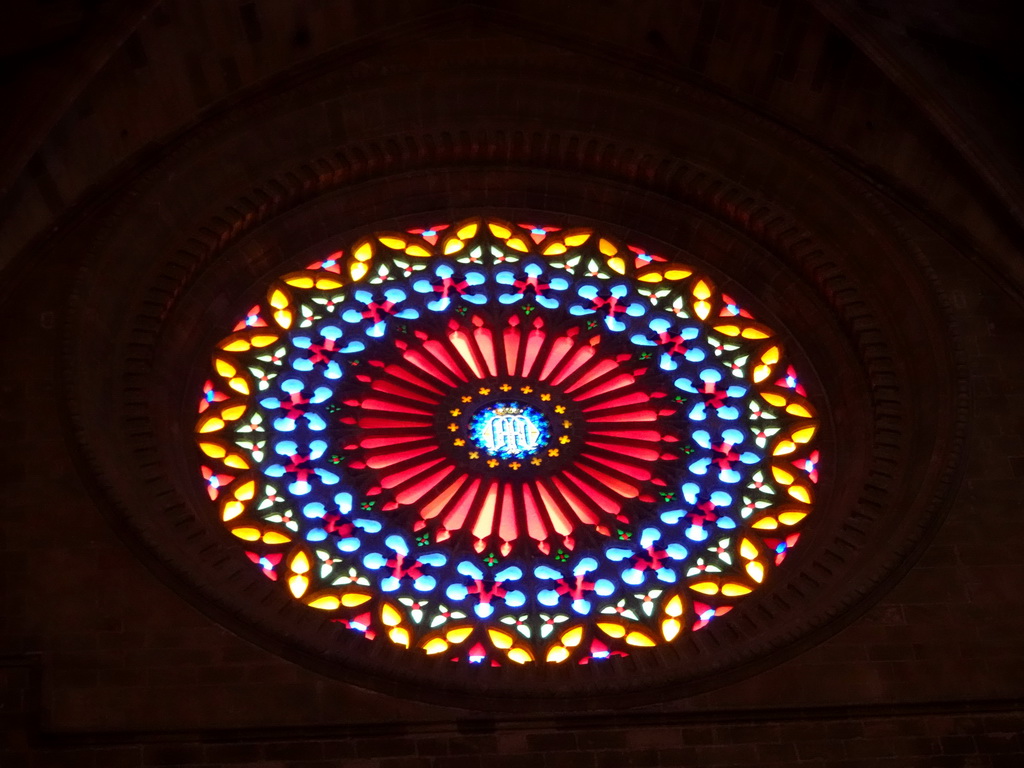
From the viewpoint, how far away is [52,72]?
16.2m

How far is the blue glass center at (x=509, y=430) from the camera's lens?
16391 mm

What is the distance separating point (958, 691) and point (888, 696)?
0.47 m

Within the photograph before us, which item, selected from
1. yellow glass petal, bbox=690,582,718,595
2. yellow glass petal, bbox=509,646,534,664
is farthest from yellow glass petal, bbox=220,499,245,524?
yellow glass petal, bbox=690,582,718,595

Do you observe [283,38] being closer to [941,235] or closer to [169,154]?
[169,154]

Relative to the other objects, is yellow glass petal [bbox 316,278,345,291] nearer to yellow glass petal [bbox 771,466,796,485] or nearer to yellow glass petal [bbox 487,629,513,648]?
yellow glass petal [bbox 487,629,513,648]

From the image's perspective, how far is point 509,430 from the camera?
54.2 ft

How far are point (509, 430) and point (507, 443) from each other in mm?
146

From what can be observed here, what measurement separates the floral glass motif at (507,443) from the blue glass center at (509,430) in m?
0.02

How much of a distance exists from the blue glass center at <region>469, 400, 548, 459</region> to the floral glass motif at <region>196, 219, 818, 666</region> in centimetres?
2

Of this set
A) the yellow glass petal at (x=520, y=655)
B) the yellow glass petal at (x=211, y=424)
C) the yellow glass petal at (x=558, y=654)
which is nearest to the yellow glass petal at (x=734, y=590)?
the yellow glass petal at (x=558, y=654)

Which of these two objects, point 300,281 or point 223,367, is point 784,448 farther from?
point 223,367

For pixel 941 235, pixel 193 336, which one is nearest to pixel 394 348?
pixel 193 336

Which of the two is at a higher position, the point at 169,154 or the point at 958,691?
the point at 169,154

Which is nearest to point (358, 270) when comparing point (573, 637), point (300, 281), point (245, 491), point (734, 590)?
point (300, 281)
